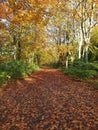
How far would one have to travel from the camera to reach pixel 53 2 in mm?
16781

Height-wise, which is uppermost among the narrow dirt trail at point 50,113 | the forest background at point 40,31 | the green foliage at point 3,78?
the forest background at point 40,31

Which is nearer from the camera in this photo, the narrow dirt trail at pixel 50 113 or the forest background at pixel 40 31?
the narrow dirt trail at pixel 50 113

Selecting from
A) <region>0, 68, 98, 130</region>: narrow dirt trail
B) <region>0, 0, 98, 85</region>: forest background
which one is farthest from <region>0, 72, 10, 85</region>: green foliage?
<region>0, 68, 98, 130</region>: narrow dirt trail

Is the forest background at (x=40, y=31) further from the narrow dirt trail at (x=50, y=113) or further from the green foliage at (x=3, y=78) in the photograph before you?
the narrow dirt trail at (x=50, y=113)

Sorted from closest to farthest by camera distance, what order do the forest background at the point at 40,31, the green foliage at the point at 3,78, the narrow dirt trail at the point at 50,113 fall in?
the narrow dirt trail at the point at 50,113
the forest background at the point at 40,31
the green foliage at the point at 3,78

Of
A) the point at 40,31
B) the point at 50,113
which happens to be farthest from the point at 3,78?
the point at 40,31

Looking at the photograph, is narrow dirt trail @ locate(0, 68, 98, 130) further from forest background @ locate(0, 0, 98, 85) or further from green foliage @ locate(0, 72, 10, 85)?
forest background @ locate(0, 0, 98, 85)

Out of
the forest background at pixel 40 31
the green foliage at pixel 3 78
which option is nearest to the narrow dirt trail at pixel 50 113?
the green foliage at pixel 3 78

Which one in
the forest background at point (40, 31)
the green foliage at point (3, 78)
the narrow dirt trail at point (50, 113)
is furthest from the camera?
the green foliage at point (3, 78)

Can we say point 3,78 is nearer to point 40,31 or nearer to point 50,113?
point 50,113

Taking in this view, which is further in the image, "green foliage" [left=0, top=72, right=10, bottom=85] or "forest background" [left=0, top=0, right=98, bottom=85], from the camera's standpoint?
"green foliage" [left=0, top=72, right=10, bottom=85]

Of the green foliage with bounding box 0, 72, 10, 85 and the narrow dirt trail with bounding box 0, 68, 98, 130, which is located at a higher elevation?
the green foliage with bounding box 0, 72, 10, 85

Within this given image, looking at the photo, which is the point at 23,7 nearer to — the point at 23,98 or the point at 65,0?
the point at 23,98

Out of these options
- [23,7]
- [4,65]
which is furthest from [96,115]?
[4,65]
